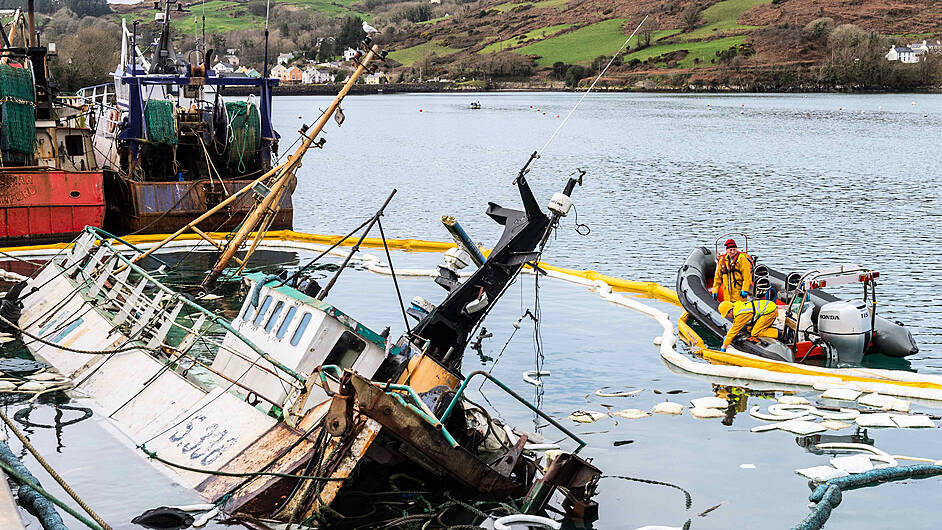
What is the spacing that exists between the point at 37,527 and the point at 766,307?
13024 millimetres

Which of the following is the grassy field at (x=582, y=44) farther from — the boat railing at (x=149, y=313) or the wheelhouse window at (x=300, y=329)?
the wheelhouse window at (x=300, y=329)

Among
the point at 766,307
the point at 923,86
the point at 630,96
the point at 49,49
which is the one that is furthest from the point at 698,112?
the point at 766,307

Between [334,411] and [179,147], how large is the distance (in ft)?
80.7

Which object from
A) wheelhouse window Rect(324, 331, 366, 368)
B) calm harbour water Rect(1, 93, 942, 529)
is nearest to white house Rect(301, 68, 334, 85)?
calm harbour water Rect(1, 93, 942, 529)

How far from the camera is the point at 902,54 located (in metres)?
160

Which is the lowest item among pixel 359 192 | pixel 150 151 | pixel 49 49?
pixel 359 192

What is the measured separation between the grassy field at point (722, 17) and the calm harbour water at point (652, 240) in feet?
264

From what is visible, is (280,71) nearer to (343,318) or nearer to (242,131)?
(242,131)

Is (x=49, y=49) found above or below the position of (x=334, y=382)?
above

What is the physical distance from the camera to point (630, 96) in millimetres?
159625

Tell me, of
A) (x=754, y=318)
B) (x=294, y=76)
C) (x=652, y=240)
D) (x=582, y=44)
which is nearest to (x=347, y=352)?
(x=754, y=318)

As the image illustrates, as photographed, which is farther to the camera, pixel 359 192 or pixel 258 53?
pixel 258 53

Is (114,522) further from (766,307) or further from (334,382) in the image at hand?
(766,307)

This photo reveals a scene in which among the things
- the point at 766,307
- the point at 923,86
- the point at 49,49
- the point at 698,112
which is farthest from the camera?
the point at 923,86
